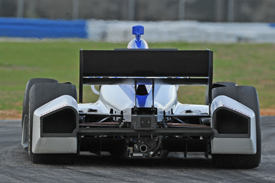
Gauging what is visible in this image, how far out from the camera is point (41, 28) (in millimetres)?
24953

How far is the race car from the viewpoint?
743cm

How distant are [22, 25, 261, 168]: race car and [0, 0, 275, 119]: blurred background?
17930 millimetres

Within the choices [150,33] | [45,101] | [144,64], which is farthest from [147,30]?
[45,101]

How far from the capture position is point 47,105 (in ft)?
24.6

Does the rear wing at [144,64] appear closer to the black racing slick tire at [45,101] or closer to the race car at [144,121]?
the race car at [144,121]

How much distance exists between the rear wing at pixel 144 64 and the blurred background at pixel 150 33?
1796 cm

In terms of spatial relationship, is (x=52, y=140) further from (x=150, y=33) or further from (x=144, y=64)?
(x=150, y=33)

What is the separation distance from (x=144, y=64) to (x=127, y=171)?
4.59 feet

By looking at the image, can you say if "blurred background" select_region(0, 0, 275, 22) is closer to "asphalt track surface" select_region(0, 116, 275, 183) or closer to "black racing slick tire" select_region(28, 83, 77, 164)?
"asphalt track surface" select_region(0, 116, 275, 183)

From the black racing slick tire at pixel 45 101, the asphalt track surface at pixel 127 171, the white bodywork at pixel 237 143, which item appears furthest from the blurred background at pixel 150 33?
the white bodywork at pixel 237 143

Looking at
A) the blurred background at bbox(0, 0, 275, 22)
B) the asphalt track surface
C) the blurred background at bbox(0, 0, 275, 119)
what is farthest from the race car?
the blurred background at bbox(0, 0, 275, 22)

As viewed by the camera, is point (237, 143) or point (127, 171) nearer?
point (127, 171)

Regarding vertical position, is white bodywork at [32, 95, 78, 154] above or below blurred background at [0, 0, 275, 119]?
below

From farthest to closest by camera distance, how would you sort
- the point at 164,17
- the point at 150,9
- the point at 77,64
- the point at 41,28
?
1. the point at 77,64
2. the point at 150,9
3. the point at 164,17
4. the point at 41,28
